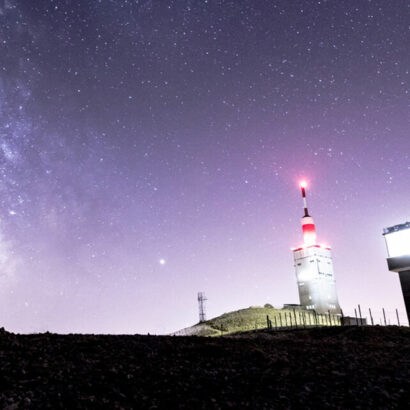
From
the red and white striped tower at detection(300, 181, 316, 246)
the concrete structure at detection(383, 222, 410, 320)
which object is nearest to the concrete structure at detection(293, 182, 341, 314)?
the red and white striped tower at detection(300, 181, 316, 246)

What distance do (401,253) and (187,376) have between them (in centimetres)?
3945

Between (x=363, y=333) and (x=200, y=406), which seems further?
(x=363, y=333)

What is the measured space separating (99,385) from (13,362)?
3.13 metres

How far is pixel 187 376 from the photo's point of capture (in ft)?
41.4

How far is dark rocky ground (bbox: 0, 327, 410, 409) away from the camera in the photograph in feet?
34.7

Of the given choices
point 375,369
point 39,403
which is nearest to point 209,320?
point 375,369

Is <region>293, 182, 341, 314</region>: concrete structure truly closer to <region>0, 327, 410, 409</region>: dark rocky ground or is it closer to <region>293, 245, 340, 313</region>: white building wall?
<region>293, 245, 340, 313</region>: white building wall

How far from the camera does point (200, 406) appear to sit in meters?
10.4

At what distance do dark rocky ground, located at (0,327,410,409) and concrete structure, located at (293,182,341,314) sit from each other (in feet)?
234

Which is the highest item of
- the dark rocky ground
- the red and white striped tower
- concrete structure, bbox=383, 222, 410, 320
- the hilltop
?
the red and white striped tower

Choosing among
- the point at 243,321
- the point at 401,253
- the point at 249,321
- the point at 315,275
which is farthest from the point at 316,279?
the point at 401,253

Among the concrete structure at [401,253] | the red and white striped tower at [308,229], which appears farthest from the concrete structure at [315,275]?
the concrete structure at [401,253]

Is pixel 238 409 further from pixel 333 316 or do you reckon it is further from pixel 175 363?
pixel 333 316

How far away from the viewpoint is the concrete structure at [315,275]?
86.4 metres
